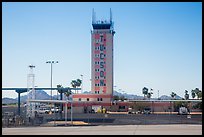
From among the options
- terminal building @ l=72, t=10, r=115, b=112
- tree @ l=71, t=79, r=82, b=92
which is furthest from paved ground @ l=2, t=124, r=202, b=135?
tree @ l=71, t=79, r=82, b=92

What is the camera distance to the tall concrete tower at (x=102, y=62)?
2899 inches

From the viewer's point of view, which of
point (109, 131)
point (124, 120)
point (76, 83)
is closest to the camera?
point (109, 131)

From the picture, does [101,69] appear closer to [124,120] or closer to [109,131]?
[124,120]

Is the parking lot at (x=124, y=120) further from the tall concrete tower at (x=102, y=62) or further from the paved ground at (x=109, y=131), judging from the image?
the tall concrete tower at (x=102, y=62)

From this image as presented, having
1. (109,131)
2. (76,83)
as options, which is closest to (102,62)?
(76,83)

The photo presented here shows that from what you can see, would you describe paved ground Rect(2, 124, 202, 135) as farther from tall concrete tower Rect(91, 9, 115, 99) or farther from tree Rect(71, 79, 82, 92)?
tree Rect(71, 79, 82, 92)

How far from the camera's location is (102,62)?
73.9 metres

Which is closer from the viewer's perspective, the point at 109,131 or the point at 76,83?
the point at 109,131

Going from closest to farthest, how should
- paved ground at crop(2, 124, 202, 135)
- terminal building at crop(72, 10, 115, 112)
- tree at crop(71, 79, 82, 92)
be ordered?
paved ground at crop(2, 124, 202, 135) → terminal building at crop(72, 10, 115, 112) → tree at crop(71, 79, 82, 92)

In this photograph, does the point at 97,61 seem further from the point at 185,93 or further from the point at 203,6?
the point at 203,6

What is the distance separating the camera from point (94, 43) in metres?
73.8

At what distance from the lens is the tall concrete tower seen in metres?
73.6

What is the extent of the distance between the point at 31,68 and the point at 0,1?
1636 inches

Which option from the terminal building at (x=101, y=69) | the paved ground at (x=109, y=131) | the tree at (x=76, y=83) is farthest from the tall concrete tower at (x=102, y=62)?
the paved ground at (x=109, y=131)
